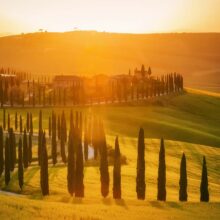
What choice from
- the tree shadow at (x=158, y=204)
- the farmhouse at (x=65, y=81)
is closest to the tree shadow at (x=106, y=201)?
the tree shadow at (x=158, y=204)

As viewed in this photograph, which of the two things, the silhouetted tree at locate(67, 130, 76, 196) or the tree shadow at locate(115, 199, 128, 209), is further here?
the silhouetted tree at locate(67, 130, 76, 196)

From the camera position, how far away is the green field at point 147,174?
1752 inches

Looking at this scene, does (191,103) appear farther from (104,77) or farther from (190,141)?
(190,141)

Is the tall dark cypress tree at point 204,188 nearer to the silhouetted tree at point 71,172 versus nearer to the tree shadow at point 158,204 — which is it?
the tree shadow at point 158,204

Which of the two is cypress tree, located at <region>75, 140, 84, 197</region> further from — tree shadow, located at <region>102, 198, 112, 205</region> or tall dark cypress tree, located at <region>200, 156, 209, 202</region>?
tall dark cypress tree, located at <region>200, 156, 209, 202</region>

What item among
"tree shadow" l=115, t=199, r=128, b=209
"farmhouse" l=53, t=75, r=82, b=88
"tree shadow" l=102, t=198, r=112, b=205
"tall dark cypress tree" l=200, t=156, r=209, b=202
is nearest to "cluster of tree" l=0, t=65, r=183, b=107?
"farmhouse" l=53, t=75, r=82, b=88

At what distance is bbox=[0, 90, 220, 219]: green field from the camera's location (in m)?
44.5

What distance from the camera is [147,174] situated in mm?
68250

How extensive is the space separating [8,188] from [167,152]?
112 feet

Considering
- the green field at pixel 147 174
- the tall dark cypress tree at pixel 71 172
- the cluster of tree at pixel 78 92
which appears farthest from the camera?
the cluster of tree at pixel 78 92

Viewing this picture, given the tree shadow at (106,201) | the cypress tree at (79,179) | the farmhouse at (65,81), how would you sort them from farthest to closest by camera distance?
1. the farmhouse at (65,81)
2. the cypress tree at (79,179)
3. the tree shadow at (106,201)

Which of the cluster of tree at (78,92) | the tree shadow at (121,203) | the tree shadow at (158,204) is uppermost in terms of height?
the cluster of tree at (78,92)

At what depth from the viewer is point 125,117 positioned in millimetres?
122438

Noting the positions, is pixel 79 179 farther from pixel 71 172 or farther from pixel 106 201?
pixel 106 201
